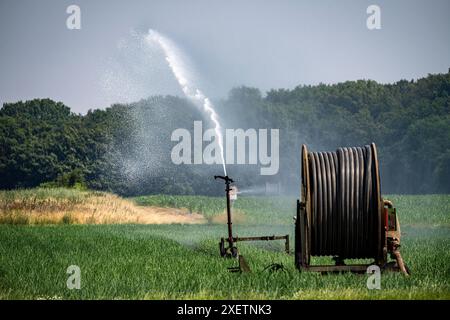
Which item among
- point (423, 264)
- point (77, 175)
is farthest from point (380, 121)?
point (423, 264)

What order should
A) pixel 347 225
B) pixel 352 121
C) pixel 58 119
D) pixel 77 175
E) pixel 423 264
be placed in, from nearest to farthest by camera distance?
pixel 347 225 < pixel 423 264 < pixel 77 175 < pixel 352 121 < pixel 58 119

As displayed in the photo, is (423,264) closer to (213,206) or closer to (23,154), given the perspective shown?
(213,206)

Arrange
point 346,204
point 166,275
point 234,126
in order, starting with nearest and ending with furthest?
point 346,204, point 166,275, point 234,126

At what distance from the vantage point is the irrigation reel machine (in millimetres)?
13656

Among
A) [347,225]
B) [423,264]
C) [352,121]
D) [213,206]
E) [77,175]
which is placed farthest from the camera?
[352,121]

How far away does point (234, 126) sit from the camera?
323ft

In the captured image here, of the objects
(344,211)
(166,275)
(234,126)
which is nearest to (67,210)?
(166,275)

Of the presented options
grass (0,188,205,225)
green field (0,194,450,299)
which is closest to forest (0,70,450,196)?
grass (0,188,205,225)

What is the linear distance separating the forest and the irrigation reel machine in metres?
65.7

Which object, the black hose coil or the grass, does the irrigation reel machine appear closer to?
the black hose coil

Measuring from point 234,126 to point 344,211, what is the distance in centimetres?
8510

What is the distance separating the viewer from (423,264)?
53.6ft

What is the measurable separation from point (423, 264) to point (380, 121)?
79996 millimetres

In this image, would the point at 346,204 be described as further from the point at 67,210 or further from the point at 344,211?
the point at 67,210
